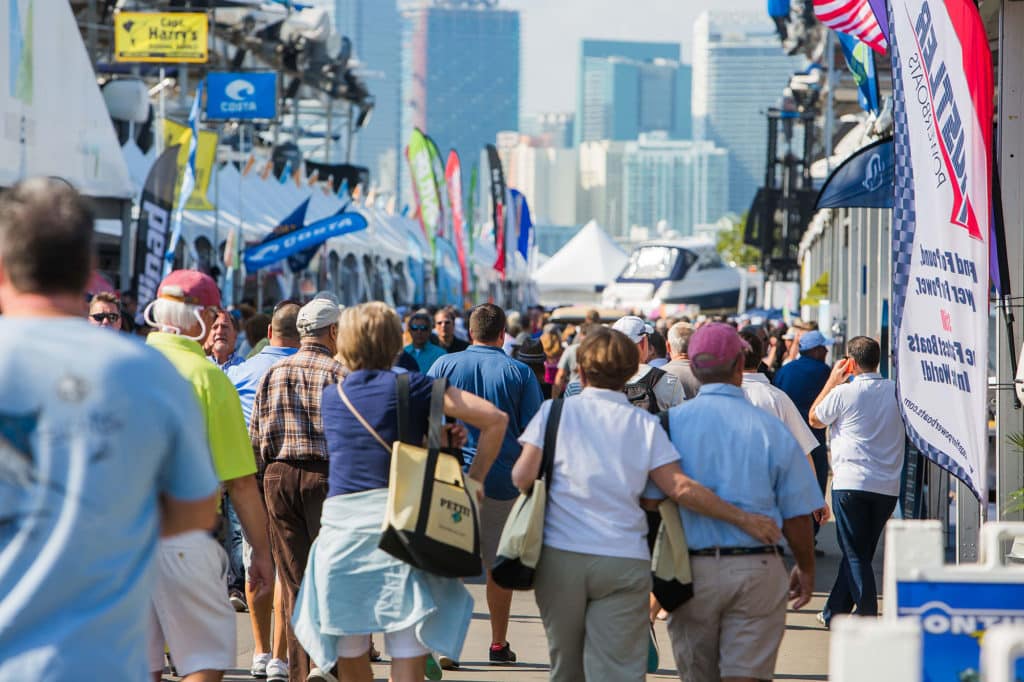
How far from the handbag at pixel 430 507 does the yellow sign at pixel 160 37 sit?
30.8m

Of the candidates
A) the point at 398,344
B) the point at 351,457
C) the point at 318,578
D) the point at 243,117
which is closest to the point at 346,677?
the point at 318,578

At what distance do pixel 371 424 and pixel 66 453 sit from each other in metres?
2.52

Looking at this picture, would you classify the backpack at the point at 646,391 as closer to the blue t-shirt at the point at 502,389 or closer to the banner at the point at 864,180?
the blue t-shirt at the point at 502,389

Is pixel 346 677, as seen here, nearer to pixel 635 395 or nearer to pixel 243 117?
pixel 635 395

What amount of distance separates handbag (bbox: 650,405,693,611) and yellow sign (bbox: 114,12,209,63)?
102ft

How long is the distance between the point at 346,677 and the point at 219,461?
0.99m

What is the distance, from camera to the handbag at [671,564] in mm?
5137

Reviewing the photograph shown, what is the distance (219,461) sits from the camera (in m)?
5.43

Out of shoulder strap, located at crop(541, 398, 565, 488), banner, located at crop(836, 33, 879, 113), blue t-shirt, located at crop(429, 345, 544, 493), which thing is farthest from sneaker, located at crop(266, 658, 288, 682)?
banner, located at crop(836, 33, 879, 113)

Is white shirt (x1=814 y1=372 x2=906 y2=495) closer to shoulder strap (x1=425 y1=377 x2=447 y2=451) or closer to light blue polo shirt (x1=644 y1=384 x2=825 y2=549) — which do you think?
light blue polo shirt (x1=644 y1=384 x2=825 y2=549)

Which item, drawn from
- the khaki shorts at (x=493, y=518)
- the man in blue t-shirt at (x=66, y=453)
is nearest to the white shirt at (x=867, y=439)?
the khaki shorts at (x=493, y=518)

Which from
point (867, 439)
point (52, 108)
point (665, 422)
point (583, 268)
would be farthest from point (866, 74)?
point (583, 268)

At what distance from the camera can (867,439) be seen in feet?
26.8

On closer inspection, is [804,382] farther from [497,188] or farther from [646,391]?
[497,188]
